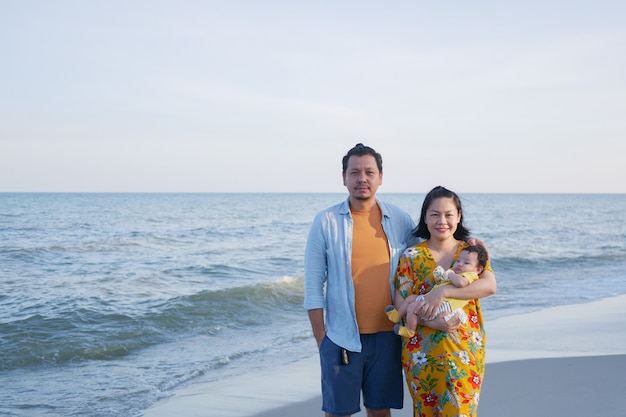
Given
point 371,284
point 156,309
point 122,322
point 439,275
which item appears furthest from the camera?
point 156,309

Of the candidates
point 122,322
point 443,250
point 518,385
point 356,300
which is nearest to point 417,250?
point 443,250

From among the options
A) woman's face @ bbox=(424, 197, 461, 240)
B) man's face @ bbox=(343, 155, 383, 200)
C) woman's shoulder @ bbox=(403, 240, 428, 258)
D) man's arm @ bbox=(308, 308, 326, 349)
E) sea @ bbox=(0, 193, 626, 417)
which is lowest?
sea @ bbox=(0, 193, 626, 417)

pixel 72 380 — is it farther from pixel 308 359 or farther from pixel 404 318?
pixel 404 318

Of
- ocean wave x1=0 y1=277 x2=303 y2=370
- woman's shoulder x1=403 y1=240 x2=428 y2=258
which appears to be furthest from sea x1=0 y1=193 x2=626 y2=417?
woman's shoulder x1=403 y1=240 x2=428 y2=258

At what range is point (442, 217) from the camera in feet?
11.9

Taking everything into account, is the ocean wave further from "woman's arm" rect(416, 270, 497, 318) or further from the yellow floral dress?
"woman's arm" rect(416, 270, 497, 318)

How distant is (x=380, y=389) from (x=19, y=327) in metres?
7.49

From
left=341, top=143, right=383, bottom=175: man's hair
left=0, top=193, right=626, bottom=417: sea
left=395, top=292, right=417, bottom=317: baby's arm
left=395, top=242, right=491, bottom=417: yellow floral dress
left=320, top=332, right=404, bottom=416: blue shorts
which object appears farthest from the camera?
left=0, top=193, right=626, bottom=417: sea

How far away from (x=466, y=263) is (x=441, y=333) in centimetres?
42

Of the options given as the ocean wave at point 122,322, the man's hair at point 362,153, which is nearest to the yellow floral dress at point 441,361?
the man's hair at point 362,153

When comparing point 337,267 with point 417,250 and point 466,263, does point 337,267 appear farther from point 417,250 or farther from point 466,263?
point 466,263

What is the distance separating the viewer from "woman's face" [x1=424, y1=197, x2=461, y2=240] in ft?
11.9

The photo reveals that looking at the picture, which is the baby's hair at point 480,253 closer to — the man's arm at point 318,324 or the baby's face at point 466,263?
the baby's face at point 466,263

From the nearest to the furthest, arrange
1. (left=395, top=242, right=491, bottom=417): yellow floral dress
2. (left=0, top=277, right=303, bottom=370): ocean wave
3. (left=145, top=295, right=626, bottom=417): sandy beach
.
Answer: (left=395, top=242, right=491, bottom=417): yellow floral dress
(left=145, top=295, right=626, bottom=417): sandy beach
(left=0, top=277, right=303, bottom=370): ocean wave
